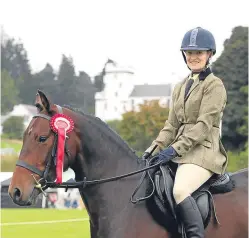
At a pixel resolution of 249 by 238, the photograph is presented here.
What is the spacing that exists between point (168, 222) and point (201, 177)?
54 cm

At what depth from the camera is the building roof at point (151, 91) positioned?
12044cm

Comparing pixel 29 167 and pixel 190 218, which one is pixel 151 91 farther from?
pixel 29 167

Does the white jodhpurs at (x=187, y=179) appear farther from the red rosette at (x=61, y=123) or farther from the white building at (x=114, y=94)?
the white building at (x=114, y=94)

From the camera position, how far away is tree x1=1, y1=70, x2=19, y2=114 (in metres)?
104

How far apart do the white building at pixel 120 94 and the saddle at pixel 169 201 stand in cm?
11080

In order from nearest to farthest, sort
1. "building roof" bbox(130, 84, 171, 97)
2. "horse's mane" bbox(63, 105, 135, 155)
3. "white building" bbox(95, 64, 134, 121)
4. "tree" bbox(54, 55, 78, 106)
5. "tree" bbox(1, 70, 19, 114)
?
"horse's mane" bbox(63, 105, 135, 155)
"tree" bbox(54, 55, 78, 106)
"tree" bbox(1, 70, 19, 114)
"white building" bbox(95, 64, 134, 121)
"building roof" bbox(130, 84, 171, 97)

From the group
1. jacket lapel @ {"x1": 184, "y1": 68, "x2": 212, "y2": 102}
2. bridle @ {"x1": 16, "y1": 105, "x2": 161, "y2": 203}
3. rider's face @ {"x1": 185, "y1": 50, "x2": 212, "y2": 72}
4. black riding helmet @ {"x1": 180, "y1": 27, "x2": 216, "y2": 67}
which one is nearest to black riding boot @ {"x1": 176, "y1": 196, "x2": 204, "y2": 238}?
bridle @ {"x1": 16, "y1": 105, "x2": 161, "y2": 203}

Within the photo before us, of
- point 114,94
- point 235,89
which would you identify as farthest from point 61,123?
point 114,94

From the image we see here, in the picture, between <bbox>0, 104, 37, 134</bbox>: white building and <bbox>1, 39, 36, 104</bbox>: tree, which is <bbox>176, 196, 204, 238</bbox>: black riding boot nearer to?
<bbox>0, 104, 37, 134</bbox>: white building

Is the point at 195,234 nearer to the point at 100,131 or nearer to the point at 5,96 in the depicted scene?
the point at 100,131

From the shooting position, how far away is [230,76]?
54.7 metres

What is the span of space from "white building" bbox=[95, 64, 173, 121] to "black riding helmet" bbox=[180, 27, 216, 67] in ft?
363

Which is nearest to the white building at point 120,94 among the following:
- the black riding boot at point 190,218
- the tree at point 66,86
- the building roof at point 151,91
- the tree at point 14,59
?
the building roof at point 151,91

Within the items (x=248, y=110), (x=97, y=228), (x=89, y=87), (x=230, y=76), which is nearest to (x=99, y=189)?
(x=97, y=228)
